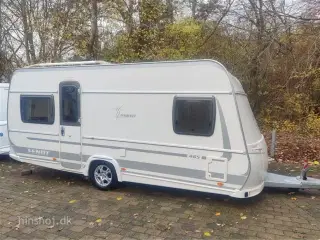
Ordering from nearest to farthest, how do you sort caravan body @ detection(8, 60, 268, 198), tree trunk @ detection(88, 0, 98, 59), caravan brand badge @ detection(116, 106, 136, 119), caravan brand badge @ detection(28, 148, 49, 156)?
caravan body @ detection(8, 60, 268, 198), caravan brand badge @ detection(116, 106, 136, 119), caravan brand badge @ detection(28, 148, 49, 156), tree trunk @ detection(88, 0, 98, 59)

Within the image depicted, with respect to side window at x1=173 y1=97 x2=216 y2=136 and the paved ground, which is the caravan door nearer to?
the paved ground

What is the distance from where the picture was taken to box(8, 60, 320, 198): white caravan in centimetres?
520

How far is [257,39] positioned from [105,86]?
8.27 m

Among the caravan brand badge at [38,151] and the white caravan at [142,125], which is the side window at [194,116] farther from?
the caravan brand badge at [38,151]

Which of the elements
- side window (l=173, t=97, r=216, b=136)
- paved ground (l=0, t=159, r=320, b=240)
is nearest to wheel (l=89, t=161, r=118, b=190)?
paved ground (l=0, t=159, r=320, b=240)

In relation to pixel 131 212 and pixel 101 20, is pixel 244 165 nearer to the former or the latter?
pixel 131 212

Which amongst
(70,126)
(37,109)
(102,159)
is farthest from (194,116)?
(37,109)

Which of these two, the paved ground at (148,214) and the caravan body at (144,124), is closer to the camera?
the paved ground at (148,214)

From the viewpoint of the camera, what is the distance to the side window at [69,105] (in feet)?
21.9

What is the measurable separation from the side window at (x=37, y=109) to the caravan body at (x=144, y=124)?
0.07ft

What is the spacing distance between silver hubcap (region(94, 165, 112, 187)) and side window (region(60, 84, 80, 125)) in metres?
1.07

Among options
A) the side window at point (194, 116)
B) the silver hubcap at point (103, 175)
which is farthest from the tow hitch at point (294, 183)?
the silver hubcap at point (103, 175)

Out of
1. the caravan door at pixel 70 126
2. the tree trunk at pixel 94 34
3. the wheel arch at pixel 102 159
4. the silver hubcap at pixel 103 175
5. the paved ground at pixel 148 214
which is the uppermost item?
the tree trunk at pixel 94 34

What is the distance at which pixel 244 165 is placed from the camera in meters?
5.03
